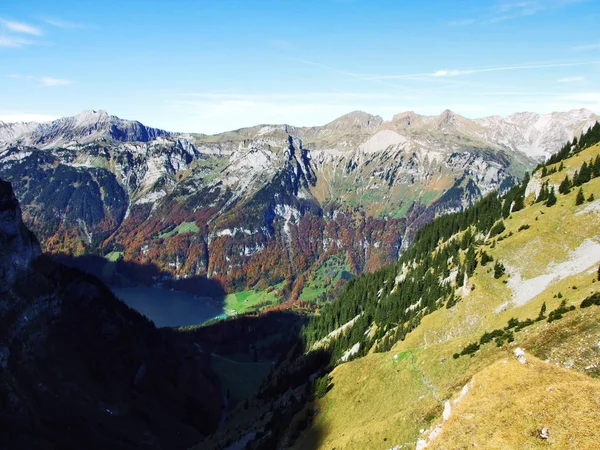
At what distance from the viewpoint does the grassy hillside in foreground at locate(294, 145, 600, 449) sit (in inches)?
1189

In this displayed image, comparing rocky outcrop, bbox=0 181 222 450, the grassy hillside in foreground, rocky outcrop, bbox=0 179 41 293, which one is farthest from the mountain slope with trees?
rocky outcrop, bbox=0 179 41 293

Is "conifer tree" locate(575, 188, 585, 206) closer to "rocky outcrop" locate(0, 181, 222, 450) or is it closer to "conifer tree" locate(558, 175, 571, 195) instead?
"conifer tree" locate(558, 175, 571, 195)

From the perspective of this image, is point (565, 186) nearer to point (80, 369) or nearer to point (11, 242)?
point (80, 369)

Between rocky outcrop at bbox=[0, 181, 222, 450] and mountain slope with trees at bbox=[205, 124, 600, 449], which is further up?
mountain slope with trees at bbox=[205, 124, 600, 449]

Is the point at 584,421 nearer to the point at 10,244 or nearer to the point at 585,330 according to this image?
the point at 585,330

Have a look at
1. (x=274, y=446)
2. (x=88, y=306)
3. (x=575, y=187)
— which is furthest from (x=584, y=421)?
(x=88, y=306)

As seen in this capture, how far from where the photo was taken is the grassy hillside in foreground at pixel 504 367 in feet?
99.1

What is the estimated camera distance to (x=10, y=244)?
114m

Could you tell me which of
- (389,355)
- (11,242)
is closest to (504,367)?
(389,355)

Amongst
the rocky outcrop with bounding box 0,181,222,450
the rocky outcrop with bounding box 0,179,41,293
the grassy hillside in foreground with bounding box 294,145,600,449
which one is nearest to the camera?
the grassy hillside in foreground with bounding box 294,145,600,449

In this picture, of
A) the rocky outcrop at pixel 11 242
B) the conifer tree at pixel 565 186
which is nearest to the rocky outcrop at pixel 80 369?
the rocky outcrop at pixel 11 242

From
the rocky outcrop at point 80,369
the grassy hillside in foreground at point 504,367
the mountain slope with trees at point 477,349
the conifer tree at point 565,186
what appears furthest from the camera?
the conifer tree at point 565,186

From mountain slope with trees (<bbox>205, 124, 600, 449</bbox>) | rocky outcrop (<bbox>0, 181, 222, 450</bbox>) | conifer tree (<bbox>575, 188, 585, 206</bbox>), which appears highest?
conifer tree (<bbox>575, 188, 585, 206</bbox>)

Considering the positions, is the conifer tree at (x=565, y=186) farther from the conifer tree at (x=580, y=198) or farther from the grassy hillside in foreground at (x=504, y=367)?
the conifer tree at (x=580, y=198)
